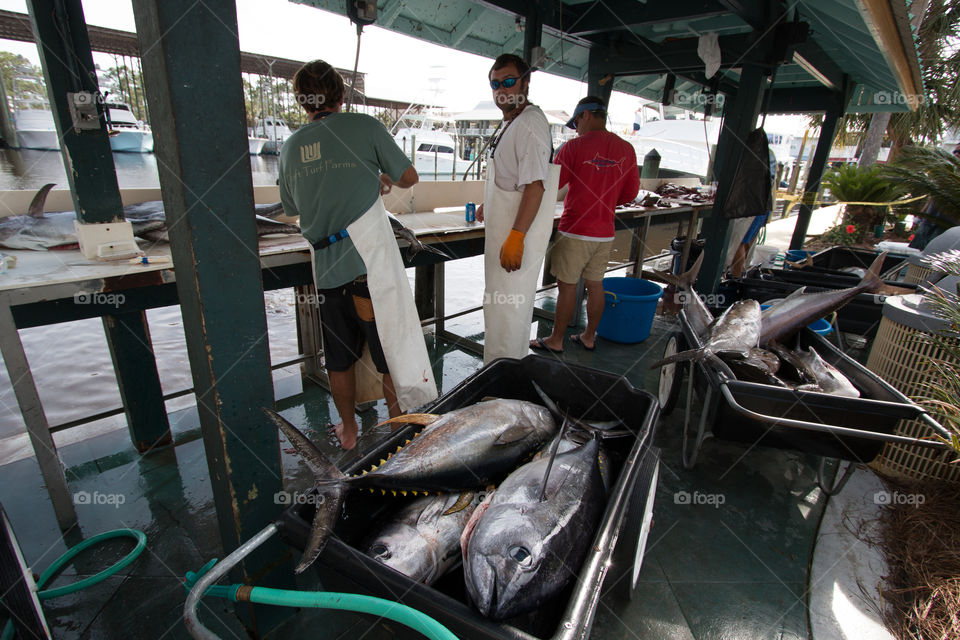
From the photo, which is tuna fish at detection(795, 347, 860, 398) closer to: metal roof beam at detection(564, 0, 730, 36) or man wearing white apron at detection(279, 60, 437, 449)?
man wearing white apron at detection(279, 60, 437, 449)

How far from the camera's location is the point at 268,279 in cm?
266

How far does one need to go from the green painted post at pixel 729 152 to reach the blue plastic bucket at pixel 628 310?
0.85 m

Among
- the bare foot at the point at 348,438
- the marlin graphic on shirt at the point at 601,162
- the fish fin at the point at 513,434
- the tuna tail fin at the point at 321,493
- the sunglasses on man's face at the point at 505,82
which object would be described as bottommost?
the bare foot at the point at 348,438

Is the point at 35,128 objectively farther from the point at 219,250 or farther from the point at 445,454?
the point at 445,454

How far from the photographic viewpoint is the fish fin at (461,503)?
151cm

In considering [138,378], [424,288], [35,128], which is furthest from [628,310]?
[35,128]

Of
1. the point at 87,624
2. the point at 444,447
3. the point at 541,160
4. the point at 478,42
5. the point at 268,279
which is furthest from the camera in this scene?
the point at 478,42

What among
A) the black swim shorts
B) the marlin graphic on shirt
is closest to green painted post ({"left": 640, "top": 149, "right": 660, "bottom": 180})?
the marlin graphic on shirt

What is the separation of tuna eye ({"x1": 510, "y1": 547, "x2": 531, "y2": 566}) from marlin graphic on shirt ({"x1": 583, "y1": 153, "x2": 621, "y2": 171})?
357cm

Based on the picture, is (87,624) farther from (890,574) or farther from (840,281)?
(840,281)

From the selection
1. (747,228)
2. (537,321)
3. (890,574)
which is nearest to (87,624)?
(890,574)

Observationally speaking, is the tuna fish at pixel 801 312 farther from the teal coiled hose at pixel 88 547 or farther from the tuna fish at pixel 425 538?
the teal coiled hose at pixel 88 547

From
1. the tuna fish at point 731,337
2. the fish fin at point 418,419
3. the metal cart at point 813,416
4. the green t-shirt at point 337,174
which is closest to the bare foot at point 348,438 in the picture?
the green t-shirt at point 337,174

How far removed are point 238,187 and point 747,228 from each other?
21.1 ft
